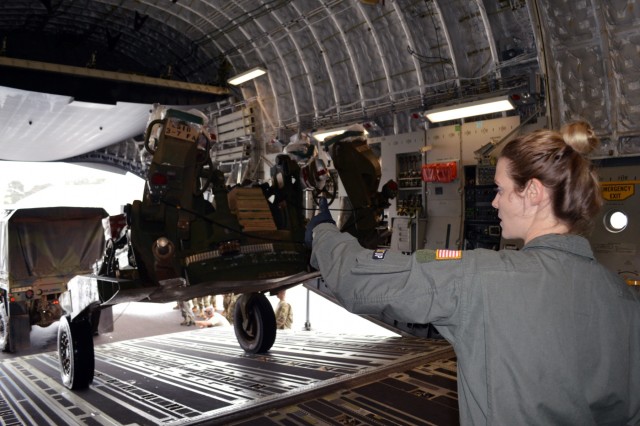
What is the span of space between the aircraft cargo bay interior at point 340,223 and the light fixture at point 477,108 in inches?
1.7

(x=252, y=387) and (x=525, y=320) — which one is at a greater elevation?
(x=525, y=320)

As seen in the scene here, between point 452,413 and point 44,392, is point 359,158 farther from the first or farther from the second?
point 44,392

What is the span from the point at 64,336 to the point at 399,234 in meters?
7.50

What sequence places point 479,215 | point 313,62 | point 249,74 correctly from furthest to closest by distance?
point 249,74
point 313,62
point 479,215

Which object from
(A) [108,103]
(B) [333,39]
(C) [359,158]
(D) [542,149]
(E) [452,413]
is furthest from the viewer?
(A) [108,103]

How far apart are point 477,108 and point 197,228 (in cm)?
669

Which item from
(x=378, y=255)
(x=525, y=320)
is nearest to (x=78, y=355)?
(x=378, y=255)

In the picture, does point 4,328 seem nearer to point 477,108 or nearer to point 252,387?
point 252,387

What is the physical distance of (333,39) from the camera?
581 inches

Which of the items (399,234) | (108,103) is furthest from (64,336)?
(108,103)

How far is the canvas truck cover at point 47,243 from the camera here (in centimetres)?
1031

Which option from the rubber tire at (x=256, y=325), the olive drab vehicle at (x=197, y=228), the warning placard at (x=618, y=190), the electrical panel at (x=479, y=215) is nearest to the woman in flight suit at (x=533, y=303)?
the olive drab vehicle at (x=197, y=228)

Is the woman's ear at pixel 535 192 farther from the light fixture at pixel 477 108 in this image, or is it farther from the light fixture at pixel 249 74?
the light fixture at pixel 249 74

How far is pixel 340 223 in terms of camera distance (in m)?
7.00
